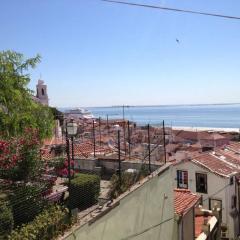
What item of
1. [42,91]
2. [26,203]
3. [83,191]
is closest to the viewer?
[26,203]

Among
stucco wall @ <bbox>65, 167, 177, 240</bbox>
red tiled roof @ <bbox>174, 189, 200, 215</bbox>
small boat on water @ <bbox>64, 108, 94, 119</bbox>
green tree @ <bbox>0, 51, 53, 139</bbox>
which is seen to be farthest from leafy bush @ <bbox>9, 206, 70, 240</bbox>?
small boat on water @ <bbox>64, 108, 94, 119</bbox>

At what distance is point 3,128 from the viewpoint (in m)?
11.2

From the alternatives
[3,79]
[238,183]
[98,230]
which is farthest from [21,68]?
[238,183]

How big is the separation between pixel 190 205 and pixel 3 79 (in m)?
7.87

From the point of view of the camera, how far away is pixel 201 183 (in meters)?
26.1

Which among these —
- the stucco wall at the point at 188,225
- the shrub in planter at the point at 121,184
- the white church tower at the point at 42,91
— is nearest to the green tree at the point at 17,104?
the shrub in planter at the point at 121,184

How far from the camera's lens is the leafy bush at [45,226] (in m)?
6.23

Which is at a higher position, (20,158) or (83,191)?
(20,158)

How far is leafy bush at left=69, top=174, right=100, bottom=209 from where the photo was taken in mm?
8094

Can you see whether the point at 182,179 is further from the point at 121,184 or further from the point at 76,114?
the point at 121,184

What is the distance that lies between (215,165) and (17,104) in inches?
706

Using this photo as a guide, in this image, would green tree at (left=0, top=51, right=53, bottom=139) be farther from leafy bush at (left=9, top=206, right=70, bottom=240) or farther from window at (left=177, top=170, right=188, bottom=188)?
window at (left=177, top=170, right=188, bottom=188)

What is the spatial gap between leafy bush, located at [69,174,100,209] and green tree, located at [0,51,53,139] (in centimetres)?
327

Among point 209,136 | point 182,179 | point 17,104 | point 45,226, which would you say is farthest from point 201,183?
point 209,136
